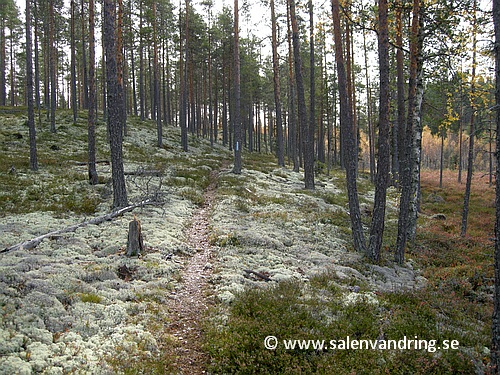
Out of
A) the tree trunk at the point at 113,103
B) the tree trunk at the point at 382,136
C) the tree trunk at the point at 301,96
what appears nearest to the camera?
the tree trunk at the point at 382,136

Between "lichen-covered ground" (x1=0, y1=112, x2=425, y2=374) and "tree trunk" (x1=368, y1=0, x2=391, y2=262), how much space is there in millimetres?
1052

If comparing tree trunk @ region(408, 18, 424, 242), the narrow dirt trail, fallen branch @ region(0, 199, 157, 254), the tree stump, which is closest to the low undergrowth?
the narrow dirt trail

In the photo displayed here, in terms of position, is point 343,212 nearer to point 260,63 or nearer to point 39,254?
point 39,254

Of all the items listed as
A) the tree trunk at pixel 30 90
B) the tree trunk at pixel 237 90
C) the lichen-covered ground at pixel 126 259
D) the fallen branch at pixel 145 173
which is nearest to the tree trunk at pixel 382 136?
the lichen-covered ground at pixel 126 259

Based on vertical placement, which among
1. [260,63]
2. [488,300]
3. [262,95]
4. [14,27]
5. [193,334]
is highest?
[14,27]

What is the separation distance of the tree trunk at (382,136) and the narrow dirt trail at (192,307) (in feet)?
18.6

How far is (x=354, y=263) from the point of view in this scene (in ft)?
34.9

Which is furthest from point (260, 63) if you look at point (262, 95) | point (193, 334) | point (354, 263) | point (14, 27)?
point (193, 334)

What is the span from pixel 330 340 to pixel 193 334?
2.65 metres

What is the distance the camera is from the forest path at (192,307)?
A: 568 cm

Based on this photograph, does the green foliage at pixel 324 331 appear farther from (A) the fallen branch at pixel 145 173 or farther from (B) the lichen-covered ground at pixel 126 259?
(A) the fallen branch at pixel 145 173

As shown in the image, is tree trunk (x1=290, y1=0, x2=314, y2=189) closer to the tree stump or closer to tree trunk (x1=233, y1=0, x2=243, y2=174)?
tree trunk (x1=233, y1=0, x2=243, y2=174)

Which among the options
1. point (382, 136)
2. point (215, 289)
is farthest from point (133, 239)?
point (382, 136)

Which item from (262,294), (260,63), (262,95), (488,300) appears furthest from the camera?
(262,95)
